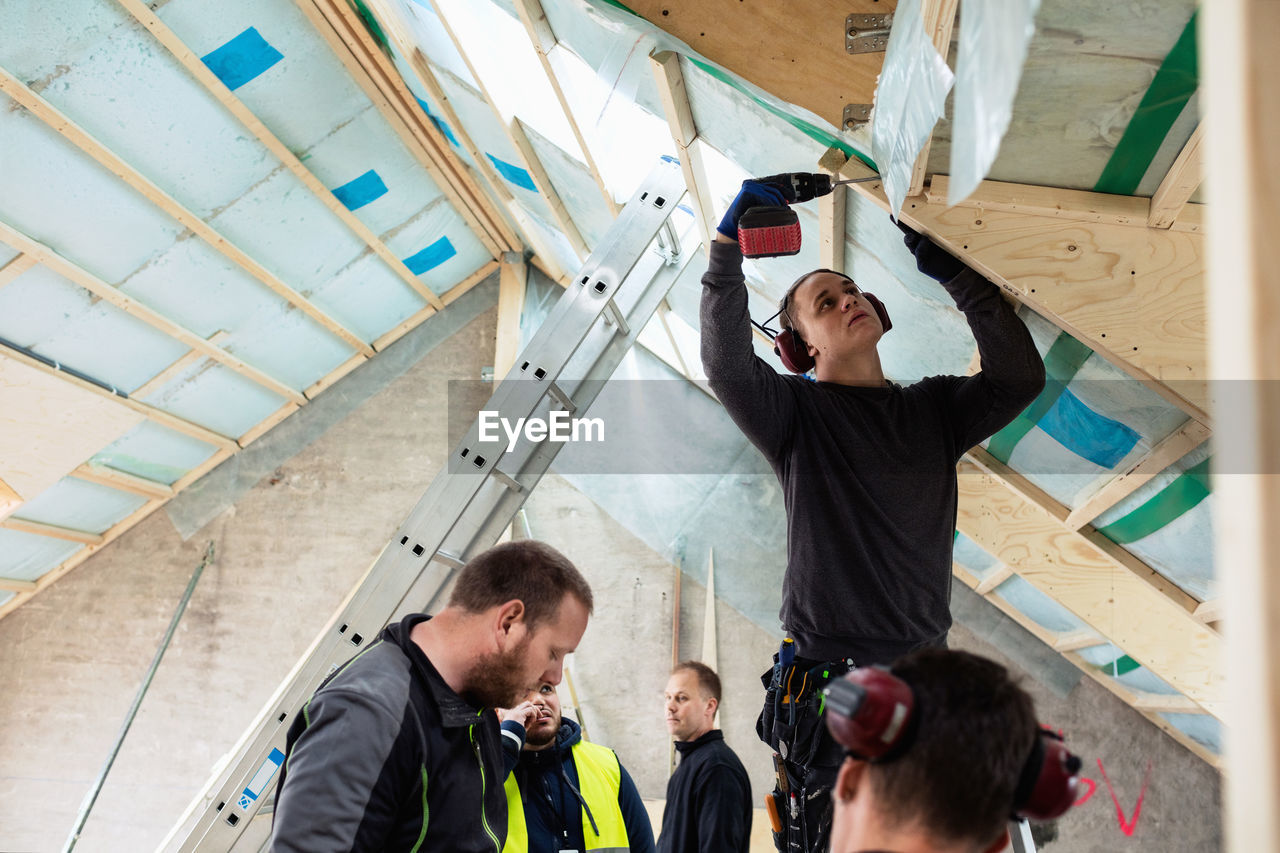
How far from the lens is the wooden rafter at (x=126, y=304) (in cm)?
405

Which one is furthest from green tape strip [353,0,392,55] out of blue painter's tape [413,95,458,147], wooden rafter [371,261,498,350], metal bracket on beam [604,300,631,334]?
wooden rafter [371,261,498,350]

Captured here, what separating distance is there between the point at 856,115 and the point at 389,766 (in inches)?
52.2

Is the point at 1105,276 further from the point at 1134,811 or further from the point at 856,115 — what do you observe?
the point at 1134,811

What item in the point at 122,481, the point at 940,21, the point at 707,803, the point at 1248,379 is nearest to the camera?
the point at 1248,379

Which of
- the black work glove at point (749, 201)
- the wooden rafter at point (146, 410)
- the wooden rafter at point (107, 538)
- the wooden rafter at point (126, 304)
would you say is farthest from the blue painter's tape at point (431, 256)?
the black work glove at point (749, 201)

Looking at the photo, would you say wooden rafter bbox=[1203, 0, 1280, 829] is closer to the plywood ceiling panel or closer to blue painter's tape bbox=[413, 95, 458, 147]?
blue painter's tape bbox=[413, 95, 458, 147]

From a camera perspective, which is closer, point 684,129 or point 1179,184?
point 1179,184

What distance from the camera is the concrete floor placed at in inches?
223

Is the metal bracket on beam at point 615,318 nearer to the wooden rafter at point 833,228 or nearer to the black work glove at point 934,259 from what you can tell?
the wooden rafter at point 833,228

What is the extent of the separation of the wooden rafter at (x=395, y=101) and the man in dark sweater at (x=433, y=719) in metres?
2.80

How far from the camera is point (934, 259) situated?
1.79 meters

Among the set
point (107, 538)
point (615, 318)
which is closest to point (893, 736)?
point (615, 318)

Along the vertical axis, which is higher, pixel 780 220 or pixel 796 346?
pixel 780 220

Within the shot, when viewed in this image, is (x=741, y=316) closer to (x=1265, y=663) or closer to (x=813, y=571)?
(x=813, y=571)
